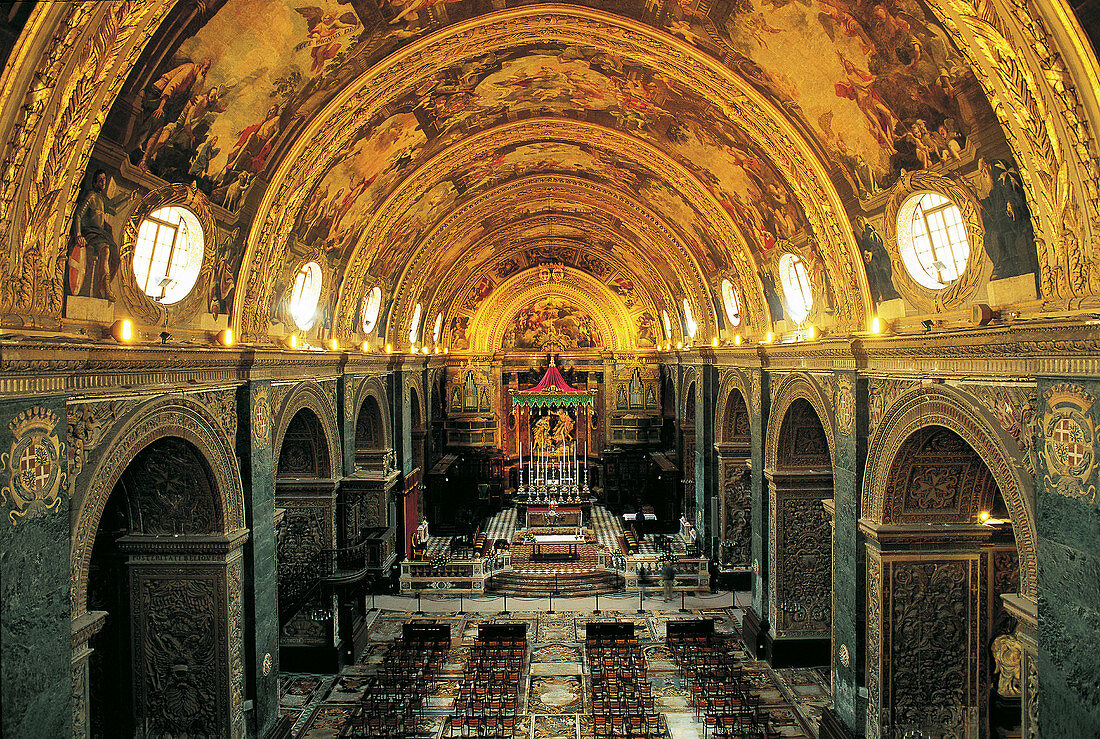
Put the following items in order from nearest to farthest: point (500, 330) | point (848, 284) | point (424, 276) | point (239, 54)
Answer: point (239, 54), point (848, 284), point (424, 276), point (500, 330)

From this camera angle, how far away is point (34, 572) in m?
7.95

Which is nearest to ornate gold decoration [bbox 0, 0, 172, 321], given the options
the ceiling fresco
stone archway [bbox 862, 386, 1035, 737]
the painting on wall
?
the ceiling fresco

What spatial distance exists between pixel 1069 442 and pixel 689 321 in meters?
23.1

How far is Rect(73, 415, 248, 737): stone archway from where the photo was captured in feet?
40.2

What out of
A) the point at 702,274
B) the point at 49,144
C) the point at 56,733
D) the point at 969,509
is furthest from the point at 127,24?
the point at 702,274

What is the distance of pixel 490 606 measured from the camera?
24.4 m

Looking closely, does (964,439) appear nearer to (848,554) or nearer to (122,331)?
(848,554)

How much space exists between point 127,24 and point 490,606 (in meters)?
20.5

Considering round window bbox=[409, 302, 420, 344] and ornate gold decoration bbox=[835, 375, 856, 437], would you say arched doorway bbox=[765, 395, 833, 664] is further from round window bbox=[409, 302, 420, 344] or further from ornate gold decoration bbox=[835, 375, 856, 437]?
round window bbox=[409, 302, 420, 344]

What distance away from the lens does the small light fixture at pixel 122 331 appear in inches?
373

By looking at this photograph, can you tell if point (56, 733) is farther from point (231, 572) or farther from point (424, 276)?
point (424, 276)

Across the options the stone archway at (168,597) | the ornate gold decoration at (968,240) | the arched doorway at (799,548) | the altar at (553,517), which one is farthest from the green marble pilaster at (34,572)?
the altar at (553,517)

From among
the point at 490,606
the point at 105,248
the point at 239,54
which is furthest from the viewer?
the point at 490,606

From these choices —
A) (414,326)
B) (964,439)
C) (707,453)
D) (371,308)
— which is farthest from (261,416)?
(414,326)
